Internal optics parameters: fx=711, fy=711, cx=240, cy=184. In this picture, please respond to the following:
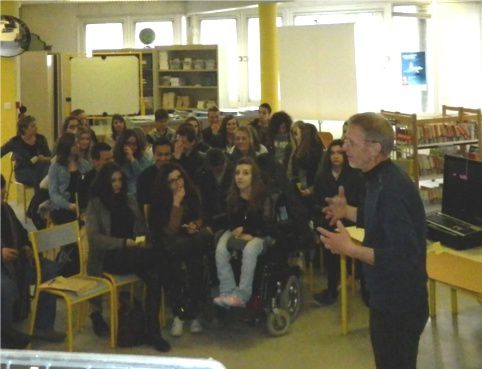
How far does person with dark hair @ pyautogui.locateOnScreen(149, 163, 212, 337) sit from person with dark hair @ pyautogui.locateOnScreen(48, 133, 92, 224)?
1244 mm

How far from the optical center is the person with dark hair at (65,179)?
6051 mm

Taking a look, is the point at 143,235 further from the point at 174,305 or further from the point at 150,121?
the point at 150,121

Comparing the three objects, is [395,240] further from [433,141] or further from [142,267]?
[433,141]

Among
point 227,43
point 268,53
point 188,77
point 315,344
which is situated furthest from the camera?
point 227,43

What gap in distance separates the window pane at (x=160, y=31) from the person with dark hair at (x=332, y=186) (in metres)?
7.27

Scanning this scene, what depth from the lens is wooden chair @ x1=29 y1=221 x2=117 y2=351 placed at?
458cm

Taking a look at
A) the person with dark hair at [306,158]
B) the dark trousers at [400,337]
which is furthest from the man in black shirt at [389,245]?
the person with dark hair at [306,158]

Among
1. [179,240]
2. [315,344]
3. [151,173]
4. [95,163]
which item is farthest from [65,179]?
[315,344]

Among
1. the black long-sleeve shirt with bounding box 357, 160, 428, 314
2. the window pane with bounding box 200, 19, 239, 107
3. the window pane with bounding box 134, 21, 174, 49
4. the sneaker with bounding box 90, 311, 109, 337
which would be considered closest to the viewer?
the black long-sleeve shirt with bounding box 357, 160, 428, 314

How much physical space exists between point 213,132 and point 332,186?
2968mm

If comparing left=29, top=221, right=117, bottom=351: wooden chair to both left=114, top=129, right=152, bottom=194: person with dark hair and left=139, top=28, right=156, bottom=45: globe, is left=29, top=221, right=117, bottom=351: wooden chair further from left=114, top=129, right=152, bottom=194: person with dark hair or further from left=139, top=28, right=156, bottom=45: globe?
left=139, top=28, right=156, bottom=45: globe

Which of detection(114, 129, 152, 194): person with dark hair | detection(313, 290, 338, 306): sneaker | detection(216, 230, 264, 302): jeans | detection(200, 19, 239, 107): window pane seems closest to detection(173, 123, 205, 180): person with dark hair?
detection(114, 129, 152, 194): person with dark hair

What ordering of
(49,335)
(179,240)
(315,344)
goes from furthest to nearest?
1. (179,240)
2. (49,335)
3. (315,344)

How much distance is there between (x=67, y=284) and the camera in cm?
468
